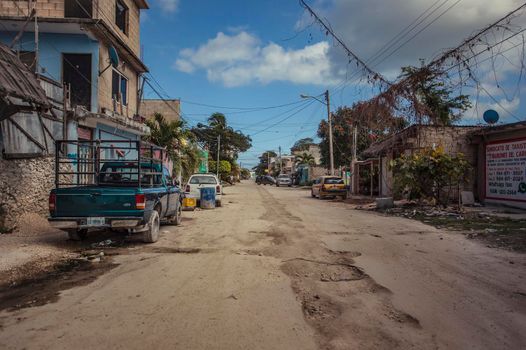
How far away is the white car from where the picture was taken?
2042 cm

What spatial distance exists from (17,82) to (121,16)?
13292 millimetres

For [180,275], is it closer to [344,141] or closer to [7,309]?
[7,309]

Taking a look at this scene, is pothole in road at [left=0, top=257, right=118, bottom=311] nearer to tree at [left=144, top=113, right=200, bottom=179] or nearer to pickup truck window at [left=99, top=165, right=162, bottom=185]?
pickup truck window at [left=99, top=165, right=162, bottom=185]

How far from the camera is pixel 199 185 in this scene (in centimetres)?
2072

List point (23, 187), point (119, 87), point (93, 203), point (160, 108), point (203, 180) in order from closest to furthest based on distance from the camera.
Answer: point (93, 203) < point (23, 187) < point (119, 87) < point (203, 180) < point (160, 108)

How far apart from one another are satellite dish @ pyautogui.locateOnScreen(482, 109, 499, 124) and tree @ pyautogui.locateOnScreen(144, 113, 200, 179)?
53.7 feet

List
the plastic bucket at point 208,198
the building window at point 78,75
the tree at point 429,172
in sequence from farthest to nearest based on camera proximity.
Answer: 1. the plastic bucket at point 208,198
2. the building window at point 78,75
3. the tree at point 429,172

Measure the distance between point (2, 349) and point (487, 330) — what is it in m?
4.74

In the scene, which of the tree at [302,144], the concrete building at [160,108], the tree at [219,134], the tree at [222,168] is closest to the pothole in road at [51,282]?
the concrete building at [160,108]

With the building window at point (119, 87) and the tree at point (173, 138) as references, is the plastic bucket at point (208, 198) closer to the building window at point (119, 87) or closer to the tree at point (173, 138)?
the tree at point (173, 138)

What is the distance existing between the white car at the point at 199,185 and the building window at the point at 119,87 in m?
5.26

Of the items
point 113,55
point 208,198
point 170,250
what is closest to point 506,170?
point 208,198

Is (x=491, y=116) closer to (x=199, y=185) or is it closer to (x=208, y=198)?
(x=208, y=198)

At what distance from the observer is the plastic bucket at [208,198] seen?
2016 centimetres
